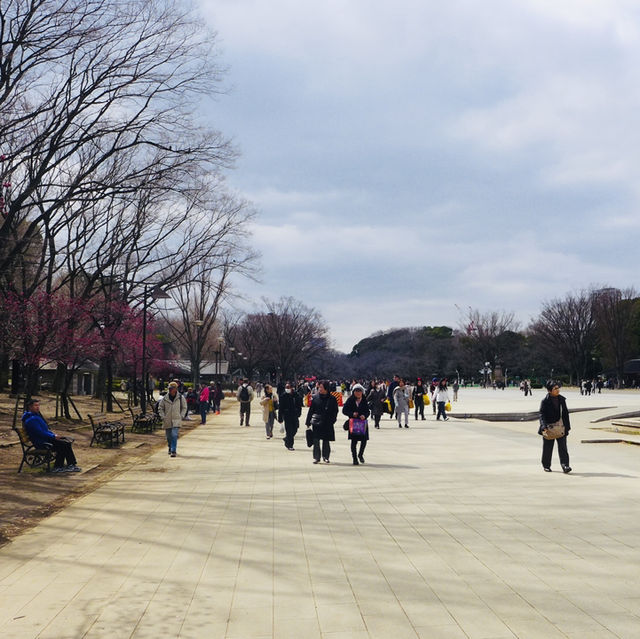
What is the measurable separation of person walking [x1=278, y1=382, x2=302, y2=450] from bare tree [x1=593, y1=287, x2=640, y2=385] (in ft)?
238

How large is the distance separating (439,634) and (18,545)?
446cm

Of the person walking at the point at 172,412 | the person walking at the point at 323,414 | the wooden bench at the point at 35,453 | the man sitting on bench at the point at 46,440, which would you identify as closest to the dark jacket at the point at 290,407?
the person walking at the point at 172,412

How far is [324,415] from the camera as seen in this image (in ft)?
45.6

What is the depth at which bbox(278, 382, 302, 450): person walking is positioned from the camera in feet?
56.6

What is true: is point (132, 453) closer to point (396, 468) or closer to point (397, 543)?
point (396, 468)

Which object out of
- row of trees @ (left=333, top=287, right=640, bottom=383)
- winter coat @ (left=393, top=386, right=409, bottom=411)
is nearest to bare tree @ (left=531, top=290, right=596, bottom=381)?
row of trees @ (left=333, top=287, right=640, bottom=383)

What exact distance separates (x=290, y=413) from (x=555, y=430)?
696 cm

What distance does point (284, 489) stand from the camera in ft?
35.1

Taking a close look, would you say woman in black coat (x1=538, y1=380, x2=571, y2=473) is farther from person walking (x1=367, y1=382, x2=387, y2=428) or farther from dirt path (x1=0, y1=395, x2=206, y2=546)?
person walking (x1=367, y1=382, x2=387, y2=428)

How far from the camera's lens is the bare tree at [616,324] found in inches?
3329

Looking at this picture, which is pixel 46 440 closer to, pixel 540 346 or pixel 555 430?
pixel 555 430

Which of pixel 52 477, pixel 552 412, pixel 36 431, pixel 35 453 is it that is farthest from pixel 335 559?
pixel 36 431

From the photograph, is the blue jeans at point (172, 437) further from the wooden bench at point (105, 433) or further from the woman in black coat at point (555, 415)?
the woman in black coat at point (555, 415)

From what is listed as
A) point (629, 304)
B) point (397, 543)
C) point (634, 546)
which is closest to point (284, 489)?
point (397, 543)
